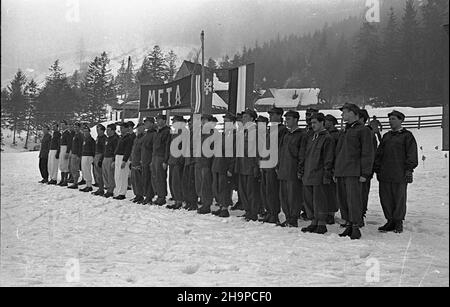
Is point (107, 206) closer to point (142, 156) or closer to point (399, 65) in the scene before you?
point (142, 156)

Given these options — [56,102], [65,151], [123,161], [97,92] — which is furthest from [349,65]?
[97,92]

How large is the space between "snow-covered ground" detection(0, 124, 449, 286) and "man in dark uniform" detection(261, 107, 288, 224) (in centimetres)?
30

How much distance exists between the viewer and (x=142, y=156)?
8164 millimetres

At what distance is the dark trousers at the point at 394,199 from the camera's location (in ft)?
16.3

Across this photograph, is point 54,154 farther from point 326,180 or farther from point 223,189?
point 326,180

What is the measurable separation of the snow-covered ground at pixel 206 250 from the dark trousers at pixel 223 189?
15.6 inches

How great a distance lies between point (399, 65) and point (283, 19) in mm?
1728

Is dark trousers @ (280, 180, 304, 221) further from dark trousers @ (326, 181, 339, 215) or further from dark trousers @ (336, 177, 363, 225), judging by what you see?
dark trousers @ (336, 177, 363, 225)

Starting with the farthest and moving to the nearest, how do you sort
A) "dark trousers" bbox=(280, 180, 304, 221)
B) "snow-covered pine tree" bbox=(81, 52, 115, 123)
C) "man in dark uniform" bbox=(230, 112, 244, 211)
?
1. "snow-covered pine tree" bbox=(81, 52, 115, 123)
2. "man in dark uniform" bbox=(230, 112, 244, 211)
3. "dark trousers" bbox=(280, 180, 304, 221)

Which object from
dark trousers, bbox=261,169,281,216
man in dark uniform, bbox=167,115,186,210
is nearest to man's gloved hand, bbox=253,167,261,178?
dark trousers, bbox=261,169,281,216

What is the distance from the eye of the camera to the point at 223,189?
6582 millimetres

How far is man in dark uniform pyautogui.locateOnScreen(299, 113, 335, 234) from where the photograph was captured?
16.9 ft

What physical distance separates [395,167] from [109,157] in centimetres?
640

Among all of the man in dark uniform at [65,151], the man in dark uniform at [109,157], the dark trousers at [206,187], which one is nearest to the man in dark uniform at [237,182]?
the dark trousers at [206,187]
